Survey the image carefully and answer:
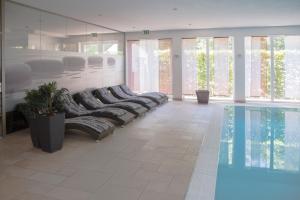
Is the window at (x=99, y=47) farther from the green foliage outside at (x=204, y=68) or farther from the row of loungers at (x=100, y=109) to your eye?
the green foliage outside at (x=204, y=68)

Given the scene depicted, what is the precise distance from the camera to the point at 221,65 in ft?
36.6

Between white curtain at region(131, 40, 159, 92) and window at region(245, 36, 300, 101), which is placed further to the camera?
white curtain at region(131, 40, 159, 92)

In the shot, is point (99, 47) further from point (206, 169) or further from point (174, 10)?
point (206, 169)

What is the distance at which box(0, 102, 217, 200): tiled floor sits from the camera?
317cm

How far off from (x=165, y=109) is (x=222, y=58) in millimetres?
3814

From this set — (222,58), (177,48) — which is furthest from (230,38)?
(177,48)

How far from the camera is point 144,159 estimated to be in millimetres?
4281

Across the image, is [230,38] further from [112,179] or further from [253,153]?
[112,179]

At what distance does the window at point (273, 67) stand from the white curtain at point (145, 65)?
386 centimetres

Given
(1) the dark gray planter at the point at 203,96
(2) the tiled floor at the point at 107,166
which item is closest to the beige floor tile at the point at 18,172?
(2) the tiled floor at the point at 107,166

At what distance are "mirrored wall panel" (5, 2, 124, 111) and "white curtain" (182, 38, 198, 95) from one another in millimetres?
3024

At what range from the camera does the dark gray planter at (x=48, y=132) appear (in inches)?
179

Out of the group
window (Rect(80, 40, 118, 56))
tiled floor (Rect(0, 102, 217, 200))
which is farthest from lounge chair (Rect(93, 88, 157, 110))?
tiled floor (Rect(0, 102, 217, 200))

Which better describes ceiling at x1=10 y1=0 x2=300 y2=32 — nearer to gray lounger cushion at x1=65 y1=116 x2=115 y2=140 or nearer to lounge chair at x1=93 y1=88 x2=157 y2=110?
lounge chair at x1=93 y1=88 x2=157 y2=110
